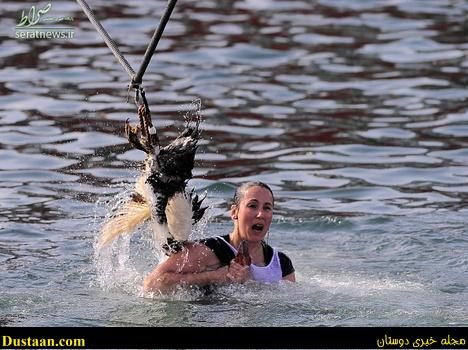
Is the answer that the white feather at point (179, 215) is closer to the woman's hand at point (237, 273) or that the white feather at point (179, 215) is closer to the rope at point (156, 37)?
the woman's hand at point (237, 273)

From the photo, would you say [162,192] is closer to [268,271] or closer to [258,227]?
[258,227]

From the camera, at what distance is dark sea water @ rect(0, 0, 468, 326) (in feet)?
26.0

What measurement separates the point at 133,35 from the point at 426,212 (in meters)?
6.90

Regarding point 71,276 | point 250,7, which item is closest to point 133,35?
point 250,7

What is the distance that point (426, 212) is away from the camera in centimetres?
1047

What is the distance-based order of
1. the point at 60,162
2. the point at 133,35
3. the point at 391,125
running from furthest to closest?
the point at 133,35
the point at 391,125
the point at 60,162

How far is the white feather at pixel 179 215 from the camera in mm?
7398

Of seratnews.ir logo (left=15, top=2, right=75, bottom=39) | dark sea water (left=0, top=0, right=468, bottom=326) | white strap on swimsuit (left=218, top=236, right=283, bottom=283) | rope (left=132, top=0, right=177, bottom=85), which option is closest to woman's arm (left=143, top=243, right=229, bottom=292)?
dark sea water (left=0, top=0, right=468, bottom=326)

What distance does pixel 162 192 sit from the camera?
24.1ft

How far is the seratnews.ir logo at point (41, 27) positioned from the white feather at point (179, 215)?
8716 mm

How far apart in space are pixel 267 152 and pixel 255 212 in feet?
14.5

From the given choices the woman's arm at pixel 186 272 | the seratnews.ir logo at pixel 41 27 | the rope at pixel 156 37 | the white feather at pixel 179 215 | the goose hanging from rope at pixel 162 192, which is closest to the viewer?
the rope at pixel 156 37

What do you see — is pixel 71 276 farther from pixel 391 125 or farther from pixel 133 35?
pixel 133 35

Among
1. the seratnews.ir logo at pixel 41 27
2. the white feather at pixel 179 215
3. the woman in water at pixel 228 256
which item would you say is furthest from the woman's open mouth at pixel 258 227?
the seratnews.ir logo at pixel 41 27
